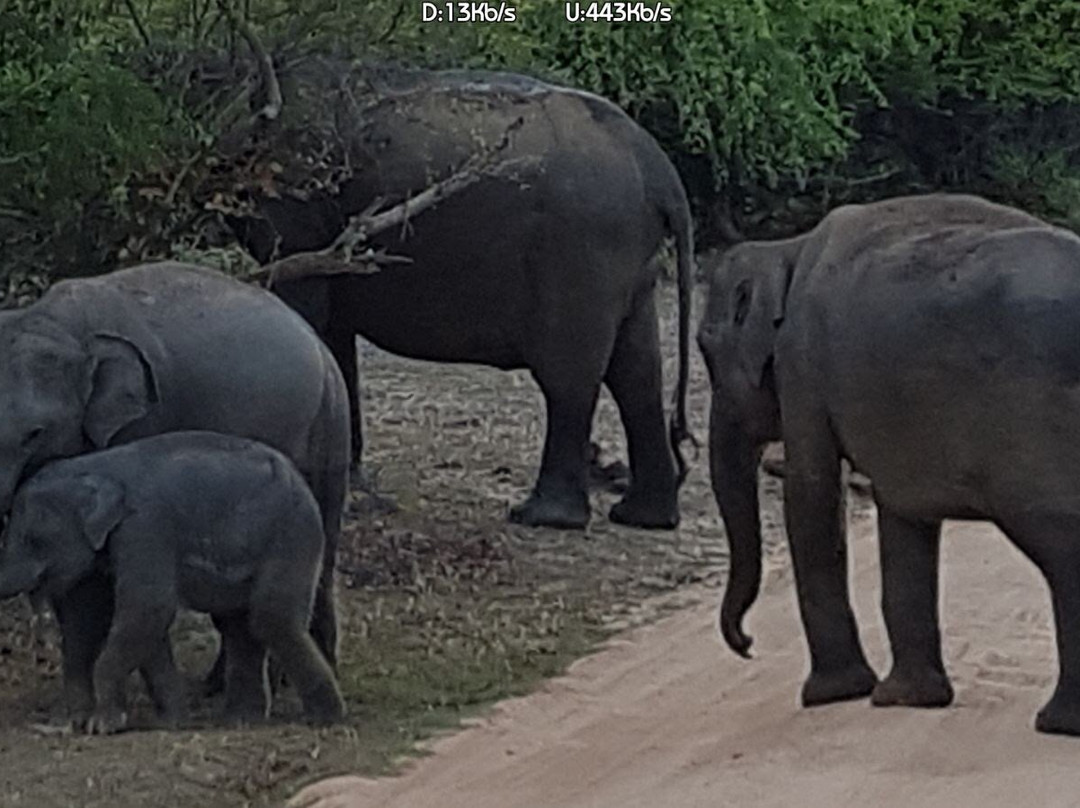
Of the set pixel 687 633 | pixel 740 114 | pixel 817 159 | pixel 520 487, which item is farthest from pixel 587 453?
pixel 817 159

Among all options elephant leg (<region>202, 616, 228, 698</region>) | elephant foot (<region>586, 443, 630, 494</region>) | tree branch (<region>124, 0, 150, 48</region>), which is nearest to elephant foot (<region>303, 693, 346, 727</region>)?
elephant leg (<region>202, 616, 228, 698</region>)

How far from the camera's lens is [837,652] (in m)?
8.24

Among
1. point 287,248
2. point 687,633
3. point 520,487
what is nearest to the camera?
point 687,633

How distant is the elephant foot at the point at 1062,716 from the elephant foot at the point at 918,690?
0.46 meters

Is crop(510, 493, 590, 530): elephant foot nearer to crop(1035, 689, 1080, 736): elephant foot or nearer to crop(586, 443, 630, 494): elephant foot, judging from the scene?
crop(586, 443, 630, 494): elephant foot

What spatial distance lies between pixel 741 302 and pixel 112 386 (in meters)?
1.92

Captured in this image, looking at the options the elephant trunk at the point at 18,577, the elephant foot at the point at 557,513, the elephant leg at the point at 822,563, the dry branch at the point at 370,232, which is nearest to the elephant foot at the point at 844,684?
the elephant leg at the point at 822,563

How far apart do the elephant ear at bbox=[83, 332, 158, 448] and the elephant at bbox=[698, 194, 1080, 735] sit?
5.74ft

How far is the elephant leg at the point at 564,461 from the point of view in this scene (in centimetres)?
1187

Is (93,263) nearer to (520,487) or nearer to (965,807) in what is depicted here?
(520,487)

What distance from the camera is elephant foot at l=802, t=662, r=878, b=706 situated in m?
8.23

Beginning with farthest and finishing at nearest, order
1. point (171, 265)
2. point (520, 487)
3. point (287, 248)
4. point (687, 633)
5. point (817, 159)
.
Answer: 1. point (817, 159)
2. point (520, 487)
3. point (287, 248)
4. point (687, 633)
5. point (171, 265)

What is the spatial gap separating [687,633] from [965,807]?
337cm

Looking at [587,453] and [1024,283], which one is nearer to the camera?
[1024,283]
